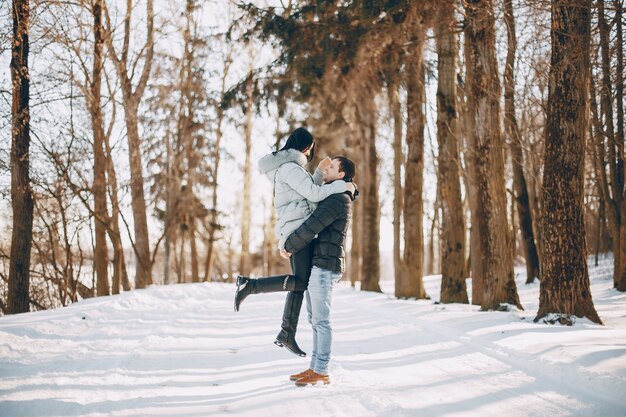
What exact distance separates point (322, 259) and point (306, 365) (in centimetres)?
146

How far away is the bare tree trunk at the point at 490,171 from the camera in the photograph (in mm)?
9055

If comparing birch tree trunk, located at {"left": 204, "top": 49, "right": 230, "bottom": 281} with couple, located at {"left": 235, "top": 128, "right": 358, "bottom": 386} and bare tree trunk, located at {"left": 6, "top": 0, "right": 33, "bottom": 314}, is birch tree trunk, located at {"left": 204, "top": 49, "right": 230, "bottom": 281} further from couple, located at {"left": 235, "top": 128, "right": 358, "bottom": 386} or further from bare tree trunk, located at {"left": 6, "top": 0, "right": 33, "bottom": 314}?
couple, located at {"left": 235, "top": 128, "right": 358, "bottom": 386}

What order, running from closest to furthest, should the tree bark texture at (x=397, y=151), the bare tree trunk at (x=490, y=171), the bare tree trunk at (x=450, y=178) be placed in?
1. the bare tree trunk at (x=490, y=171)
2. the bare tree trunk at (x=450, y=178)
3. the tree bark texture at (x=397, y=151)

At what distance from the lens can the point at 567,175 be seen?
707 centimetres

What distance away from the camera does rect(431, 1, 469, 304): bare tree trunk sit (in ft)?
38.0

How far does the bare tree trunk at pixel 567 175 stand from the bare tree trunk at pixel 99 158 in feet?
35.4

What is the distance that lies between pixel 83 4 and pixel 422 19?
8727 mm

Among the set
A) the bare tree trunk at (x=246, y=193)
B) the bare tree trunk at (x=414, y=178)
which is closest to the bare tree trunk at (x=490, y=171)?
the bare tree trunk at (x=414, y=178)

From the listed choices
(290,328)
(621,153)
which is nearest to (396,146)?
(621,153)

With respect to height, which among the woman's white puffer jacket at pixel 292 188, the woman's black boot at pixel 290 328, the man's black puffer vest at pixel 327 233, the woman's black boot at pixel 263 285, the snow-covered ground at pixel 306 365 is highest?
the woman's white puffer jacket at pixel 292 188

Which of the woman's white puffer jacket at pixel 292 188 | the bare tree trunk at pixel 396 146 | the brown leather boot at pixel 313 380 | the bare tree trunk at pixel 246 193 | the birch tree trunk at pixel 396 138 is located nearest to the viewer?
the brown leather boot at pixel 313 380

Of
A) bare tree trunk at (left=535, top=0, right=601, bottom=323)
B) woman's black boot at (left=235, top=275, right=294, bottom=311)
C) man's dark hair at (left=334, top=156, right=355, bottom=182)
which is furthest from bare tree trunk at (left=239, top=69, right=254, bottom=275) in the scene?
man's dark hair at (left=334, top=156, right=355, bottom=182)

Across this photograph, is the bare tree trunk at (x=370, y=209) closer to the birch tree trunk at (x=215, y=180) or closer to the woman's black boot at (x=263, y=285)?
the birch tree trunk at (x=215, y=180)

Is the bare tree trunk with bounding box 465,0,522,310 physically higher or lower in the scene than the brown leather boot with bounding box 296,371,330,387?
higher
